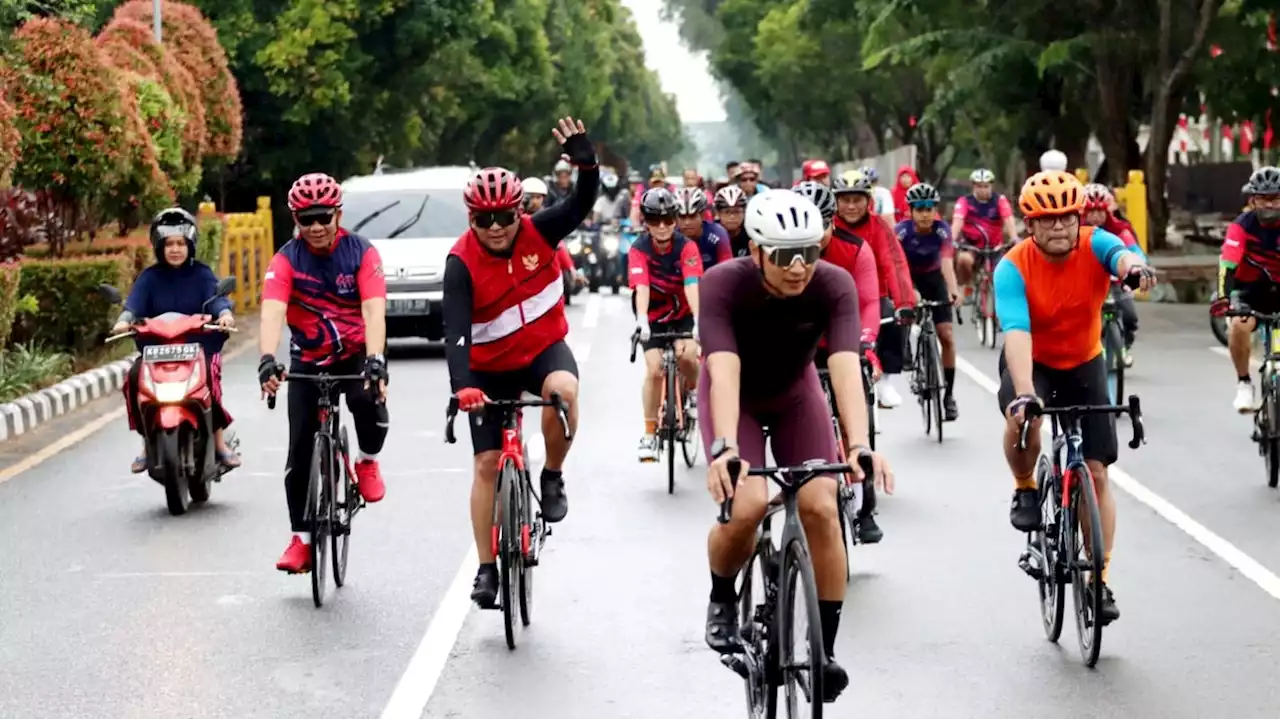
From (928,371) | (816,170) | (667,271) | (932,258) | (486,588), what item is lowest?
(486,588)

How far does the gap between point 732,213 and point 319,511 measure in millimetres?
5017

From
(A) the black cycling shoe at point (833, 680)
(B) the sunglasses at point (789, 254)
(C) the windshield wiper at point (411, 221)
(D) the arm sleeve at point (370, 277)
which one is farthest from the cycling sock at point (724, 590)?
(C) the windshield wiper at point (411, 221)

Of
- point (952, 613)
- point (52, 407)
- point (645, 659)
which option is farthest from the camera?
point (52, 407)

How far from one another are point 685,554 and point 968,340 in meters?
13.8

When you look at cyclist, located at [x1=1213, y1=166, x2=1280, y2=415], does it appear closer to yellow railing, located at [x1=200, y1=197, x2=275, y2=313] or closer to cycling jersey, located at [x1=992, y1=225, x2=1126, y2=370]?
cycling jersey, located at [x1=992, y1=225, x2=1126, y2=370]

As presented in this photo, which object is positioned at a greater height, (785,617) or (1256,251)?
(1256,251)

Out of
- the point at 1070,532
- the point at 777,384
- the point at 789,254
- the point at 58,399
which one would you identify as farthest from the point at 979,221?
the point at 789,254

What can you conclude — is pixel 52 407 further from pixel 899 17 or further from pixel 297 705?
pixel 899 17

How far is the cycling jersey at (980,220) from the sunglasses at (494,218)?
1383cm

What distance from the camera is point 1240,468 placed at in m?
13.5

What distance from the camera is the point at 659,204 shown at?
1338cm

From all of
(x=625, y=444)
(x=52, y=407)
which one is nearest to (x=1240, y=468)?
(x=625, y=444)

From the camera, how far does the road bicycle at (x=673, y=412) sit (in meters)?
13.1

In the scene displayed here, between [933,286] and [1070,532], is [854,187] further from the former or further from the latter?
[1070,532]
